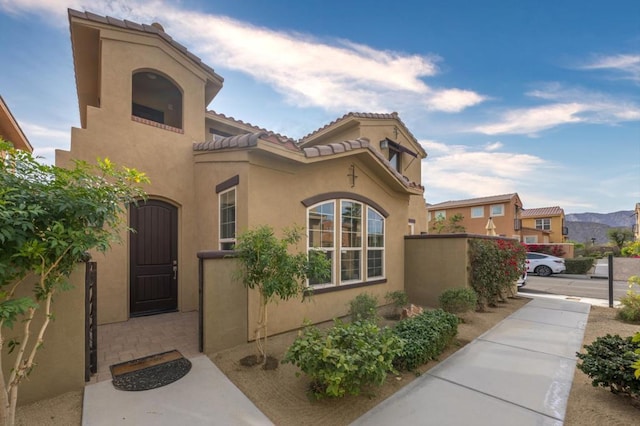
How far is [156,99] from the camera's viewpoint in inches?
328

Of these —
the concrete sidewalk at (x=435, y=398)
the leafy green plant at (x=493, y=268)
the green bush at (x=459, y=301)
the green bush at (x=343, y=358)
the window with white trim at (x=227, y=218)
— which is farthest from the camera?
the leafy green plant at (x=493, y=268)

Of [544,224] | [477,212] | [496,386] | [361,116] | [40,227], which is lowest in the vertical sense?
[496,386]

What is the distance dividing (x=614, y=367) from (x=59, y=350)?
6.86 metres

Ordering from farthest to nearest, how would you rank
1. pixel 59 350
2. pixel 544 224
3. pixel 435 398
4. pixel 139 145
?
pixel 544 224, pixel 139 145, pixel 435 398, pixel 59 350

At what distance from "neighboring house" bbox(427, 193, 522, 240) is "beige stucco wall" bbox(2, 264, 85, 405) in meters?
26.1

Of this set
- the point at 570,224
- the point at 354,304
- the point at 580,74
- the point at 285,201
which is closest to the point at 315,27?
the point at 285,201

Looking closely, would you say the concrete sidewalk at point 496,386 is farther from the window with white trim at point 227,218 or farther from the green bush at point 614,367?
the window with white trim at point 227,218

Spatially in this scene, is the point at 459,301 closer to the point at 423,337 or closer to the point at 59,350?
the point at 423,337

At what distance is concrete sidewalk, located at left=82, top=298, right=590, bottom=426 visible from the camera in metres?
3.13

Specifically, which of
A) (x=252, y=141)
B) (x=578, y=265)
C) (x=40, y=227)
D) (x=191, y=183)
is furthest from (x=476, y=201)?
(x=40, y=227)

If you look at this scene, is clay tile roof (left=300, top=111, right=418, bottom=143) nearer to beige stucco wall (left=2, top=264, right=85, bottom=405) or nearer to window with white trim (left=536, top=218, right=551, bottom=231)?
beige stucco wall (left=2, top=264, right=85, bottom=405)

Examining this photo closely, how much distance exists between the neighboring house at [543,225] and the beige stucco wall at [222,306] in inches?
1372

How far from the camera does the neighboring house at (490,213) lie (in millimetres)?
27328

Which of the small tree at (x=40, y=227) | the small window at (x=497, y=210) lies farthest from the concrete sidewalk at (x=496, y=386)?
the small window at (x=497, y=210)
